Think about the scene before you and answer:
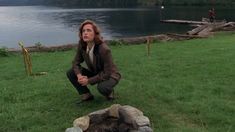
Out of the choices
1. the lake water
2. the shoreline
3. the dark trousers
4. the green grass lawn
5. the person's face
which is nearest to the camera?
the green grass lawn

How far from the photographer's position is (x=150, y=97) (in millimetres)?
9125

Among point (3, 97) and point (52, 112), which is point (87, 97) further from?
point (3, 97)

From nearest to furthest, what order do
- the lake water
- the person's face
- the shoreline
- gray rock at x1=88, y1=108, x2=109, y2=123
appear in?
gray rock at x1=88, y1=108, x2=109, y2=123 → the person's face → the shoreline → the lake water

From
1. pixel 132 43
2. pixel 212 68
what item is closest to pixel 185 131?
pixel 212 68

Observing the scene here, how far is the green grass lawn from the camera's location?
758cm

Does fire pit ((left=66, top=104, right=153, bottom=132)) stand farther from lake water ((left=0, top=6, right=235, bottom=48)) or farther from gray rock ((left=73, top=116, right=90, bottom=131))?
lake water ((left=0, top=6, right=235, bottom=48))

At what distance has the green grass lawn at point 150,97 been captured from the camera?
7.58 meters

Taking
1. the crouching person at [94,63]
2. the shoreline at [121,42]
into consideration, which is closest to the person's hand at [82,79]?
the crouching person at [94,63]

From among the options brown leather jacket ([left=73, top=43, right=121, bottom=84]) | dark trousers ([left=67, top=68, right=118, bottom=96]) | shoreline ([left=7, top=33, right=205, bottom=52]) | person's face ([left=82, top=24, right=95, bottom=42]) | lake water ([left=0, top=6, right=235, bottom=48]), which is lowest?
lake water ([left=0, top=6, right=235, bottom=48])

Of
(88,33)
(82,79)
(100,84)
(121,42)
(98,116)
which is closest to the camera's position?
(98,116)

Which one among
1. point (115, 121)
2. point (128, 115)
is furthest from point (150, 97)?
point (128, 115)

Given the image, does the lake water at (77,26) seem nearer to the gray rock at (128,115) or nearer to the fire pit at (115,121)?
the fire pit at (115,121)

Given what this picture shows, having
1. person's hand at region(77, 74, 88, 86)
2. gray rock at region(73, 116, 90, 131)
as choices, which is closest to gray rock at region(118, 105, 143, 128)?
gray rock at region(73, 116, 90, 131)

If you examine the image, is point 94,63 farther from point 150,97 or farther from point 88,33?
point 150,97
